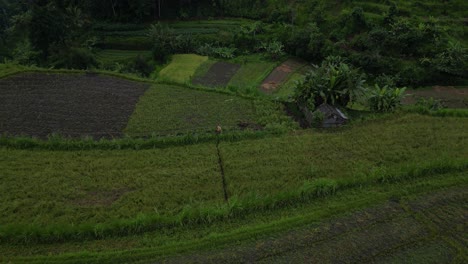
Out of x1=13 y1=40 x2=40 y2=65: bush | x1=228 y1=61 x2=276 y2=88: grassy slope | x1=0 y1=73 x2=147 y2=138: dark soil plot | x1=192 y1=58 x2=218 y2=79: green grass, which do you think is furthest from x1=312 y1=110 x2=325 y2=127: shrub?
x1=13 y1=40 x2=40 y2=65: bush

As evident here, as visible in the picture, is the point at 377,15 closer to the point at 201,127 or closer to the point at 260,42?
the point at 260,42

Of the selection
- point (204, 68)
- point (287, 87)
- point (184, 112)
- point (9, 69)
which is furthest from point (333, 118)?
point (9, 69)

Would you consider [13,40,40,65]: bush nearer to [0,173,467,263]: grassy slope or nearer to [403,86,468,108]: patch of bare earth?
[0,173,467,263]: grassy slope

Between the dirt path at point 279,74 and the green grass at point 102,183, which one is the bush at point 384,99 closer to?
the green grass at point 102,183

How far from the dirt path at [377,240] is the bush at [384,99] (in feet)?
26.1

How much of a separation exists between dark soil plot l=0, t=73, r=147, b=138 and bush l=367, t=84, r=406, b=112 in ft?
41.7

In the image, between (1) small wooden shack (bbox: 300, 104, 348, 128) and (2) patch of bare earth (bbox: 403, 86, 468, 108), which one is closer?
(1) small wooden shack (bbox: 300, 104, 348, 128)

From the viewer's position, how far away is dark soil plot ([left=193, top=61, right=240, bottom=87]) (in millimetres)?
31516

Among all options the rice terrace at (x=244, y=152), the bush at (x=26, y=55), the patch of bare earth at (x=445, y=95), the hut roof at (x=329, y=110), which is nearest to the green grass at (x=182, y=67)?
the rice terrace at (x=244, y=152)

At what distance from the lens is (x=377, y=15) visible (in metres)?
35.9

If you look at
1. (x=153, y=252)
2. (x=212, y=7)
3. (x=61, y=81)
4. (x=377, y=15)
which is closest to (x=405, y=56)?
(x=377, y=15)

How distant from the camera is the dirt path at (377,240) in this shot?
12300 mm

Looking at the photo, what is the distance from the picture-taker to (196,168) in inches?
674

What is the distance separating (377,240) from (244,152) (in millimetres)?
7043
